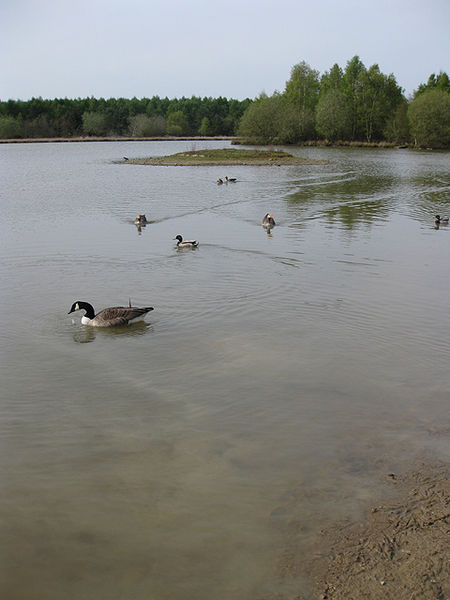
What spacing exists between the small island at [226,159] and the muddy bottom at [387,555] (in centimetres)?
6105

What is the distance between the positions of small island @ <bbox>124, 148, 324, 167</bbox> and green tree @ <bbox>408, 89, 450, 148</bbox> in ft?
131

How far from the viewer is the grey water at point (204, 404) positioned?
230 inches

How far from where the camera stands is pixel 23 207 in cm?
3195

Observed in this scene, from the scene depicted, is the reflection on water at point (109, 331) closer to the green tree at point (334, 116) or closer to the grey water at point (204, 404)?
the grey water at point (204, 404)

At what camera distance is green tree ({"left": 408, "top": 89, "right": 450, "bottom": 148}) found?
99.6 meters

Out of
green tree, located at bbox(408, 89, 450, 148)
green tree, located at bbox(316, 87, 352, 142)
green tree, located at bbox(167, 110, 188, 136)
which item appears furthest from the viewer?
green tree, located at bbox(167, 110, 188, 136)

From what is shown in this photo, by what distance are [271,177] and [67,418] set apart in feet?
147

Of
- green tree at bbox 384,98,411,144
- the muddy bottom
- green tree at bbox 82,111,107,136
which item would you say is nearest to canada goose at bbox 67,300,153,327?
the muddy bottom

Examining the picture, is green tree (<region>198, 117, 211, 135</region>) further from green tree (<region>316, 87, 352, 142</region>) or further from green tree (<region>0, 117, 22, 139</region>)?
green tree (<region>316, 87, 352, 142</region>)

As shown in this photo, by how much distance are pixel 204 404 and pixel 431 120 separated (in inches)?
4107

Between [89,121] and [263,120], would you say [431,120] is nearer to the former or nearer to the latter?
[263,120]

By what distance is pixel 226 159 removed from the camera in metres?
71.1

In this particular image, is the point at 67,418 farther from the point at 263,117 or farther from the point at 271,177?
the point at 263,117

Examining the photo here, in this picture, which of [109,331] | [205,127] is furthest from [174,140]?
[109,331]
